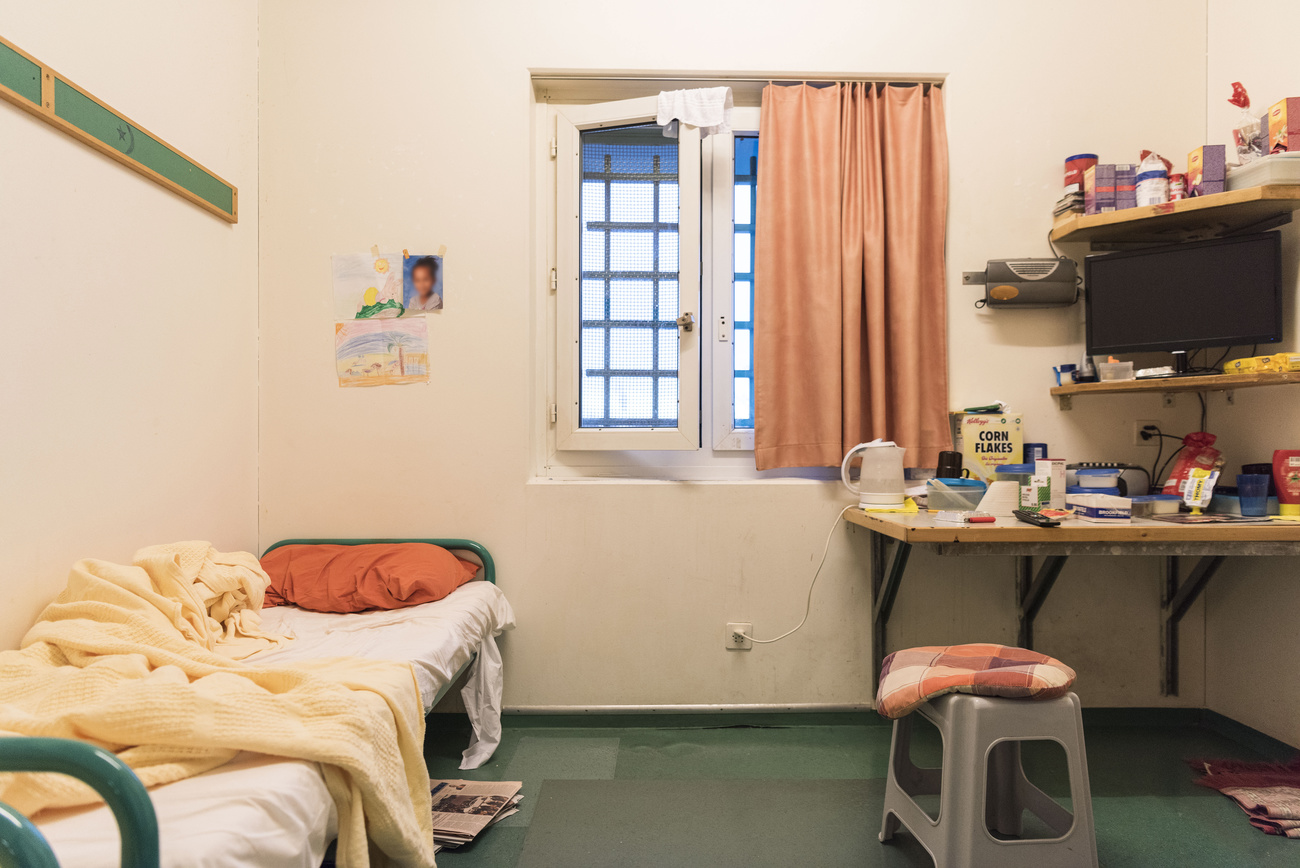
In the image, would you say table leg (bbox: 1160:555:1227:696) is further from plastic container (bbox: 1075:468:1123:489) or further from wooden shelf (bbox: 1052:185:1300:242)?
wooden shelf (bbox: 1052:185:1300:242)

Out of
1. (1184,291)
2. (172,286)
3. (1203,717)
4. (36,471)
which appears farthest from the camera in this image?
(1203,717)

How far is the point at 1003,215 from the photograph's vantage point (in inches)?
99.6

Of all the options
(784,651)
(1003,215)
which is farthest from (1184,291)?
(784,651)

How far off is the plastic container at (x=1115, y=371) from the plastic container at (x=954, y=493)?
635mm

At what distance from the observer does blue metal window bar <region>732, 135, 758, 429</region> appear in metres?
2.62

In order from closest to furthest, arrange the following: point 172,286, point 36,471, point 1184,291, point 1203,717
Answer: point 36,471, point 172,286, point 1184,291, point 1203,717

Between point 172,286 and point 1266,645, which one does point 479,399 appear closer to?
point 172,286

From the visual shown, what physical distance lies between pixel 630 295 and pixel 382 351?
2.98 ft

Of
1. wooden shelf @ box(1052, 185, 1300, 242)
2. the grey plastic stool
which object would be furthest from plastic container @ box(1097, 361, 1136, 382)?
the grey plastic stool

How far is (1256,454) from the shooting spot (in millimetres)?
2318

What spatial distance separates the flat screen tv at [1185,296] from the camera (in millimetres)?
2162

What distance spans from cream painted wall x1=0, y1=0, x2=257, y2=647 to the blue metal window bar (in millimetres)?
1731

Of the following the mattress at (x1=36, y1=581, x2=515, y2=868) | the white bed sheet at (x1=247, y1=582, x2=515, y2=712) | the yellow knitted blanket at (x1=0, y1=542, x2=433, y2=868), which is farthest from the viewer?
the white bed sheet at (x1=247, y1=582, x2=515, y2=712)

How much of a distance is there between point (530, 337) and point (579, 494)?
1.96 feet
